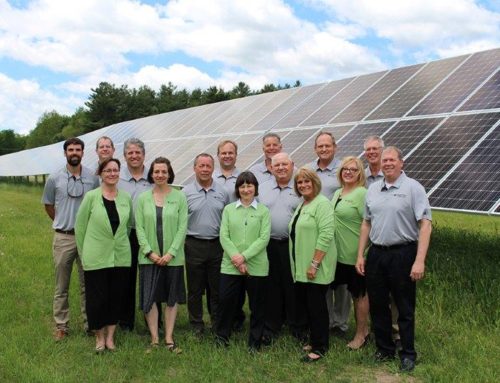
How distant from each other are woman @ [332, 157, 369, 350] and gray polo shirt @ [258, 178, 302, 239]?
17.3 inches

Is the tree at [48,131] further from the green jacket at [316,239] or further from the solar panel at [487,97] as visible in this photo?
the green jacket at [316,239]

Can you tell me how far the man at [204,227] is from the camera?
570 centimetres

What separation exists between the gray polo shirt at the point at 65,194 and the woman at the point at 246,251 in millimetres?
1666

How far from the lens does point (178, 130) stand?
1869 cm

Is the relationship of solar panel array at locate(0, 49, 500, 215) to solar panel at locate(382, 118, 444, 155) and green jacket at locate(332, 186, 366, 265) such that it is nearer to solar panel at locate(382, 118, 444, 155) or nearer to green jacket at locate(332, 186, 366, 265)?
solar panel at locate(382, 118, 444, 155)

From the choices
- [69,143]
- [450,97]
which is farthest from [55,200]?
[450,97]

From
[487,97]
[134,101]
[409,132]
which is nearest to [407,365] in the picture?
[409,132]

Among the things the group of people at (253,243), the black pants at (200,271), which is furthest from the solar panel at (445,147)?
the black pants at (200,271)

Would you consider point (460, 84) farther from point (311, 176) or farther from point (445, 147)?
point (311, 176)

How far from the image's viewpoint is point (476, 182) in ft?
23.5

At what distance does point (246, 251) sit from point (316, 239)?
716 millimetres

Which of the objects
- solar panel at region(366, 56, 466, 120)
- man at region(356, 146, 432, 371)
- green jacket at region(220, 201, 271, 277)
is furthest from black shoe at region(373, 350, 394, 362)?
solar panel at region(366, 56, 466, 120)

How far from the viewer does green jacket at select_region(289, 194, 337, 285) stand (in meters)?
5.02

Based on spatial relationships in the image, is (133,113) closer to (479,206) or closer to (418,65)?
(418,65)
